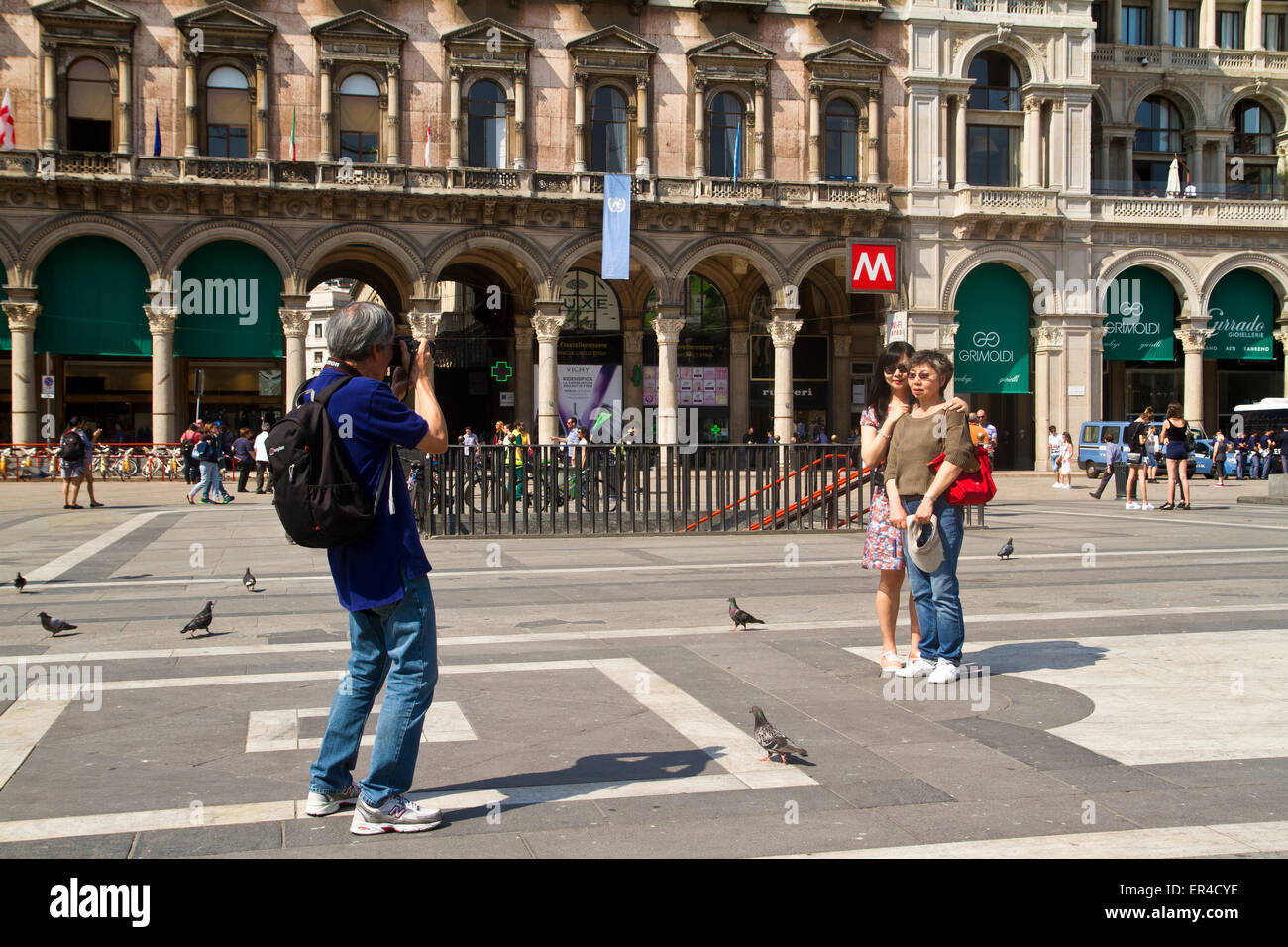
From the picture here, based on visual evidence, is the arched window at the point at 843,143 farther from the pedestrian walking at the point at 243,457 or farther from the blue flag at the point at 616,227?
the pedestrian walking at the point at 243,457

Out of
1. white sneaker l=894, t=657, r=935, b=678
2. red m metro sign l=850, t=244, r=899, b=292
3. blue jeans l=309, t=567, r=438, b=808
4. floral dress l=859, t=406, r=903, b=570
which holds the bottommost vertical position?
white sneaker l=894, t=657, r=935, b=678

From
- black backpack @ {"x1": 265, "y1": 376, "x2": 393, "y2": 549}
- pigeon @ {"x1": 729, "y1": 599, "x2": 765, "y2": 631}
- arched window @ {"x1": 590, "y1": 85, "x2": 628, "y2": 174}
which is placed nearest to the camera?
black backpack @ {"x1": 265, "y1": 376, "x2": 393, "y2": 549}

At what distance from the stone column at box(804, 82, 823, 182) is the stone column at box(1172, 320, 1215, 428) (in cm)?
1415

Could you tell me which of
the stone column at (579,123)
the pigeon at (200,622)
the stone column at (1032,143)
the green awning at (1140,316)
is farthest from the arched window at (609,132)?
the pigeon at (200,622)

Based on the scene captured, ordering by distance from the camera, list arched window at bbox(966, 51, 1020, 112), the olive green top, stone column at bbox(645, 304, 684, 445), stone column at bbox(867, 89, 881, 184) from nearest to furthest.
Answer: the olive green top, stone column at bbox(645, 304, 684, 445), stone column at bbox(867, 89, 881, 184), arched window at bbox(966, 51, 1020, 112)

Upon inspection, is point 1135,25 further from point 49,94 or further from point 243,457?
point 49,94

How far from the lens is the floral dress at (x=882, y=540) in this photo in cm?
753

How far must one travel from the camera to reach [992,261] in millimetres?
41562

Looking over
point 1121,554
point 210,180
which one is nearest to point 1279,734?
point 1121,554

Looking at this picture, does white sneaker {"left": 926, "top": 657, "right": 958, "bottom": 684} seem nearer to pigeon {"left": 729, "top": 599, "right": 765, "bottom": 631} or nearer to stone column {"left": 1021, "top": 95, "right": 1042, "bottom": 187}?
pigeon {"left": 729, "top": 599, "right": 765, "bottom": 631}

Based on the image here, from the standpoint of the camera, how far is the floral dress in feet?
24.7

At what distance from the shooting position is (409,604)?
15.8 feet

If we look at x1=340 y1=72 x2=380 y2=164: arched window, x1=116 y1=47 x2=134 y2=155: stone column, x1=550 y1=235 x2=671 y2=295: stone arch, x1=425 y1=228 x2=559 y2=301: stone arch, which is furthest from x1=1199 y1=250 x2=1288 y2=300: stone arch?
x1=116 y1=47 x2=134 y2=155: stone column
